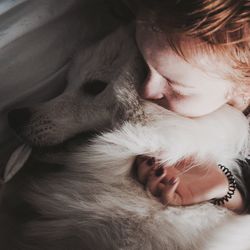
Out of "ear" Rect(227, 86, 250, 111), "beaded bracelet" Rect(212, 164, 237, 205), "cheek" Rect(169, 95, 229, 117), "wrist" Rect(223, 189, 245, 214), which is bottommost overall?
"wrist" Rect(223, 189, 245, 214)

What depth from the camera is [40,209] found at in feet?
2.33

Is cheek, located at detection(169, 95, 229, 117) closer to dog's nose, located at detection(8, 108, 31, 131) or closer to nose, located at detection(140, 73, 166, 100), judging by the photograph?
nose, located at detection(140, 73, 166, 100)

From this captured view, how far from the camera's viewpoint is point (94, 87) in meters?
0.78

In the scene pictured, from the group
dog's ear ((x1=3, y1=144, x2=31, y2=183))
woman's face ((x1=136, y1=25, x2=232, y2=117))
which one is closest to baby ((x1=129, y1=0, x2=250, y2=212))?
woman's face ((x1=136, y1=25, x2=232, y2=117))

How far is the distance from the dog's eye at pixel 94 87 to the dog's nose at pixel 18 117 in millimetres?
103

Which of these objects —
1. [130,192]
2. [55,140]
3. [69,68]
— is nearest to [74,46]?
[69,68]

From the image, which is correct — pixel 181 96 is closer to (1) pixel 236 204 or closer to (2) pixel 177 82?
(2) pixel 177 82

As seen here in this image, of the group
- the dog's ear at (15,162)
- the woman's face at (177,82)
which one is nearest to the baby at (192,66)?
the woman's face at (177,82)

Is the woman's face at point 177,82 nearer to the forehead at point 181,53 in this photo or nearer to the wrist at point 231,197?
the forehead at point 181,53

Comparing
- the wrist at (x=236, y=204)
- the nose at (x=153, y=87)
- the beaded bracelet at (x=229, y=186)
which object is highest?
the nose at (x=153, y=87)

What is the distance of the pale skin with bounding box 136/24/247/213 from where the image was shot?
2.16 feet

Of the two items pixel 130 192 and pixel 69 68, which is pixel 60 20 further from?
pixel 130 192

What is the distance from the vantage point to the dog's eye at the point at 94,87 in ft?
2.51

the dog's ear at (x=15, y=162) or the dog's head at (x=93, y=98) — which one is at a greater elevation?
the dog's head at (x=93, y=98)
